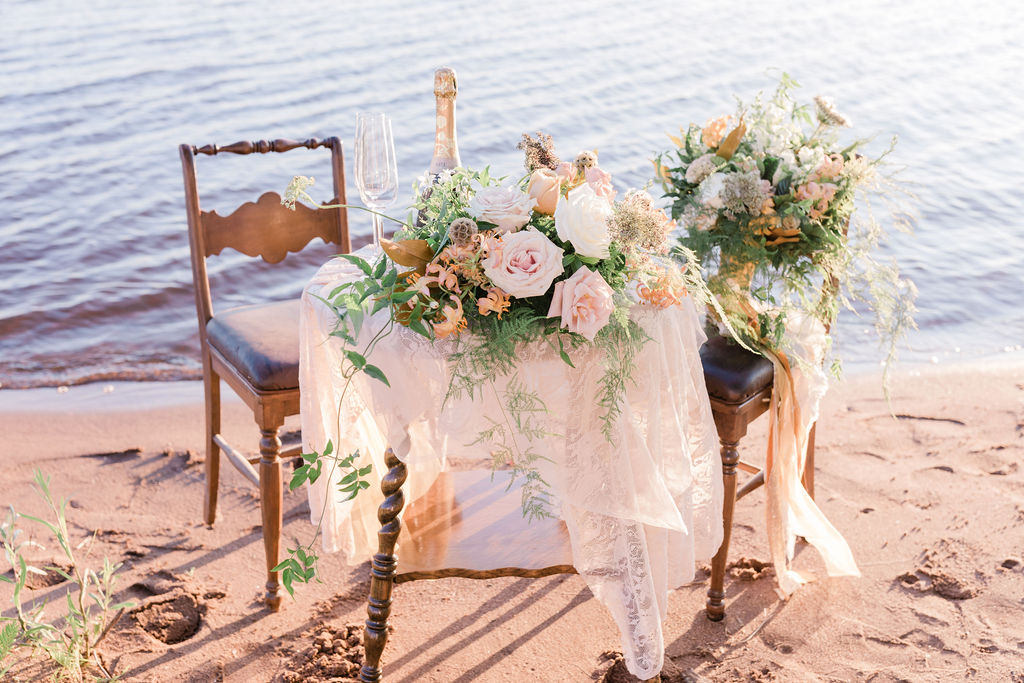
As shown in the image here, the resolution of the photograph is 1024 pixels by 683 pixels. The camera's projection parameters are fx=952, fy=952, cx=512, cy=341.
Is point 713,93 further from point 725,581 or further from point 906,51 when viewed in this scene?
point 725,581

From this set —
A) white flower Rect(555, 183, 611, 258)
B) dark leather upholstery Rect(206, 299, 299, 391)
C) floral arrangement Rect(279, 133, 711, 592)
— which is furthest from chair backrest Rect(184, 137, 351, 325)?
white flower Rect(555, 183, 611, 258)

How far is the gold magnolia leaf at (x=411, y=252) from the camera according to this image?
167 cm

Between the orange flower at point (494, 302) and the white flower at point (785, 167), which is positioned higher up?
the white flower at point (785, 167)

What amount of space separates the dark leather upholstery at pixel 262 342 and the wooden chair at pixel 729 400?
0.97 metres

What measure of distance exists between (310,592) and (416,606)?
0.27 metres

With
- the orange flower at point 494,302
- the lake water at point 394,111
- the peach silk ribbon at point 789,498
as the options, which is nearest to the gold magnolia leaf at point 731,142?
the peach silk ribbon at point 789,498

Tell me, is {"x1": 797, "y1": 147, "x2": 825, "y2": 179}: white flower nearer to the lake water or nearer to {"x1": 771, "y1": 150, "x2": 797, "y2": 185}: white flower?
{"x1": 771, "y1": 150, "x2": 797, "y2": 185}: white flower

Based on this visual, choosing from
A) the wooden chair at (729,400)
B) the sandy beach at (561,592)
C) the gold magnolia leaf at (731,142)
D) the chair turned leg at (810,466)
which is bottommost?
the sandy beach at (561,592)

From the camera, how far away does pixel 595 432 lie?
181cm

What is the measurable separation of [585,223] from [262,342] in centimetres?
105

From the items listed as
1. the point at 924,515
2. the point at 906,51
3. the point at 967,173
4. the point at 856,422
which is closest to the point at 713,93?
the point at 967,173

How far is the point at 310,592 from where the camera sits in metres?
2.38

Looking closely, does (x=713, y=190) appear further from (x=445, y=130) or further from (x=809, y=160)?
(x=445, y=130)

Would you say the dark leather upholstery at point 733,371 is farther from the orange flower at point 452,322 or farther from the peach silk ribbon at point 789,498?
the orange flower at point 452,322
